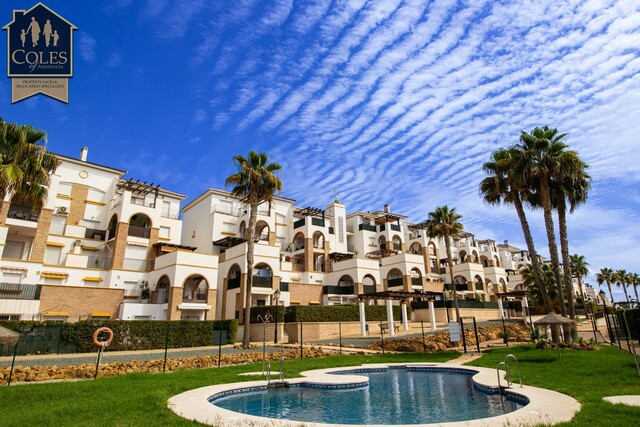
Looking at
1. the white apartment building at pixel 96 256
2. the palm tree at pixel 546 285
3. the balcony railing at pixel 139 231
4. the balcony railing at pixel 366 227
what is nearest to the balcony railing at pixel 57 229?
the white apartment building at pixel 96 256

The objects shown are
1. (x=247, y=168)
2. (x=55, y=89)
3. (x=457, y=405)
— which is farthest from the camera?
(x=247, y=168)

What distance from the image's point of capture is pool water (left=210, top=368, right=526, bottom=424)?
9.40m

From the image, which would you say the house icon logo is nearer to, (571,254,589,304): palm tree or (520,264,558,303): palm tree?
(520,264,558,303): palm tree

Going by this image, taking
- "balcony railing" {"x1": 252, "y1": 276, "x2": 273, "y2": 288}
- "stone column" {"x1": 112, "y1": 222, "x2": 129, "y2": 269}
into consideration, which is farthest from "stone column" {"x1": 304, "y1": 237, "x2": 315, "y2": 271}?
"stone column" {"x1": 112, "y1": 222, "x2": 129, "y2": 269}

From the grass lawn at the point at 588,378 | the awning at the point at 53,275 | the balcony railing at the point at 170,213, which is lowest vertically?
the grass lawn at the point at 588,378

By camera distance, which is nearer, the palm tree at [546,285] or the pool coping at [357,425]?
the pool coping at [357,425]

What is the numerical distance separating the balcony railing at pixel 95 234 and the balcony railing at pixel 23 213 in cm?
569

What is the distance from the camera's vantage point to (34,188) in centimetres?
1864

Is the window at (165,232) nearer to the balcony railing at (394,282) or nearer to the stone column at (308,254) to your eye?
the stone column at (308,254)

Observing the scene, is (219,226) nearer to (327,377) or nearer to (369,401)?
(327,377)

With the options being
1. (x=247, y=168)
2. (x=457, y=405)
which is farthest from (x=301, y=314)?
(x=457, y=405)

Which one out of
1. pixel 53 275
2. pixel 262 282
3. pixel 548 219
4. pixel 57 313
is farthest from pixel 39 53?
pixel 53 275

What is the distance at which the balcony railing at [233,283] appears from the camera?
1435 inches

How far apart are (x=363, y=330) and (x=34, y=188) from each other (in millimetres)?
25468
